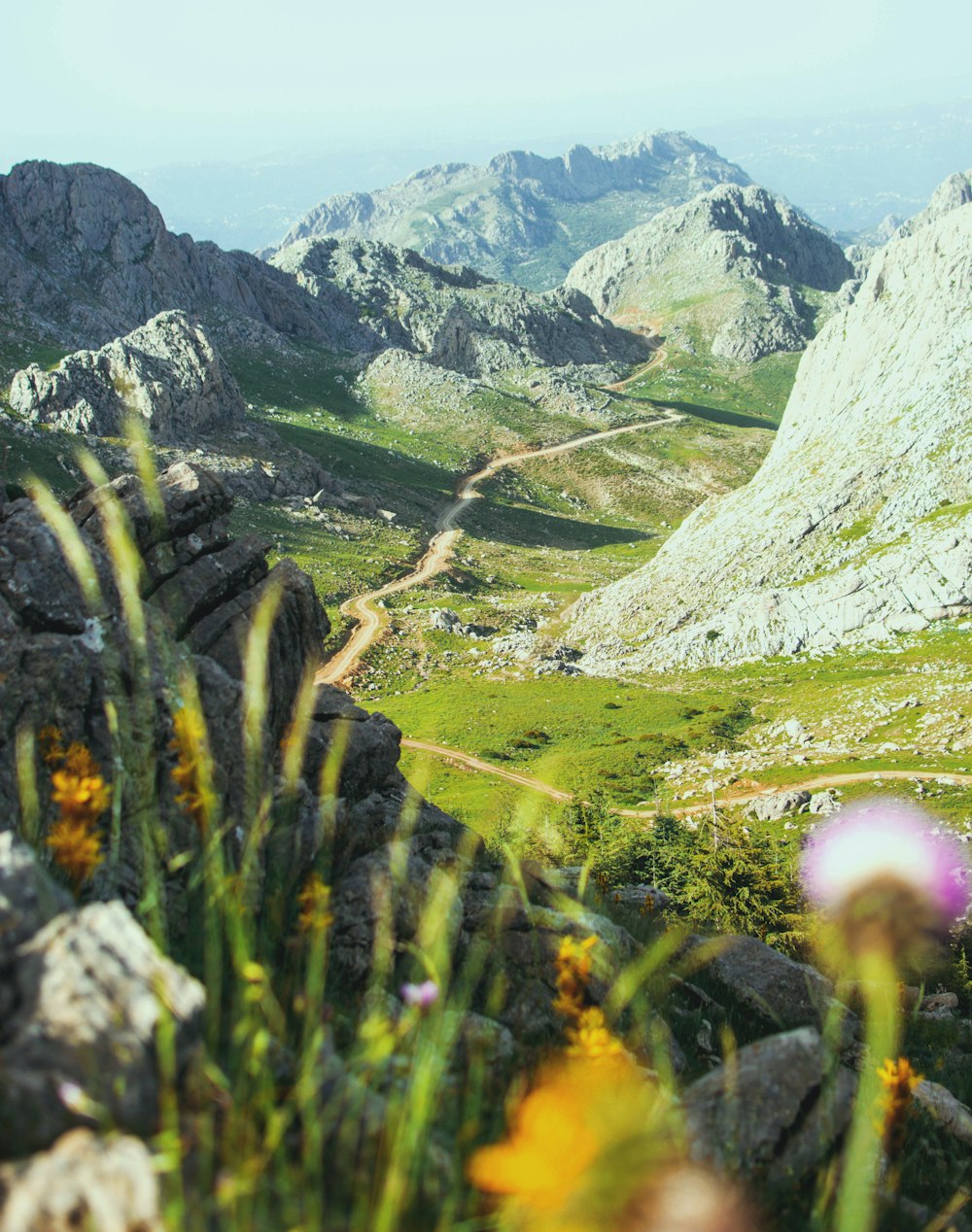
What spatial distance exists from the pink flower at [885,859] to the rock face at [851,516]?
2558 centimetres

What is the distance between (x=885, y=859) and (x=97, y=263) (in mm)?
193441

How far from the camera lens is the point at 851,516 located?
64.0 metres

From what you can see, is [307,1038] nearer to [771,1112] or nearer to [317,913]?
[317,913]

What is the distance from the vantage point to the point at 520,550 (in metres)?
115

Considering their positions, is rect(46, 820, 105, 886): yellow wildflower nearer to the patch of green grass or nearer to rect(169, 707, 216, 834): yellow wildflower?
rect(169, 707, 216, 834): yellow wildflower

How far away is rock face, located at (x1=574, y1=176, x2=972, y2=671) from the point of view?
56.7 meters

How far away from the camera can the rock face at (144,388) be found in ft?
316

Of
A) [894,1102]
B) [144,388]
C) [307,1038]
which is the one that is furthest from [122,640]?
[144,388]

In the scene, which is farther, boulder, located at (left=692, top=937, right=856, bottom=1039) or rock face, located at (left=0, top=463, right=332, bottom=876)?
boulder, located at (left=692, top=937, right=856, bottom=1039)

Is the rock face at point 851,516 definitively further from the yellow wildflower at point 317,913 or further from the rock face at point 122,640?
the yellow wildflower at point 317,913

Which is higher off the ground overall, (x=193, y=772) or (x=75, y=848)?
(x=193, y=772)

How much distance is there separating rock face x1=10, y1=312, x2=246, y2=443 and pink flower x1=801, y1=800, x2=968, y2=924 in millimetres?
86104

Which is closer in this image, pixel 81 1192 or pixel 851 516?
pixel 81 1192

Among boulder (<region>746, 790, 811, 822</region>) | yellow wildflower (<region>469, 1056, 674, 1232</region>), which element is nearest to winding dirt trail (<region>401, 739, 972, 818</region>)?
boulder (<region>746, 790, 811, 822</region>)
